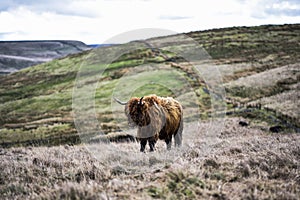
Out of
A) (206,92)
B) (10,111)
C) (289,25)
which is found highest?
(289,25)

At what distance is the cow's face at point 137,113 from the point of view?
967 cm

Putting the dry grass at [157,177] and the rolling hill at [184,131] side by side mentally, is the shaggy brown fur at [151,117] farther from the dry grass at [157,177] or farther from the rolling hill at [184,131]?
the dry grass at [157,177]

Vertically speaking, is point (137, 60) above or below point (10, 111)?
above

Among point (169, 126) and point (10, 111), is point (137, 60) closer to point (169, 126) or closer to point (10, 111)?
point (10, 111)

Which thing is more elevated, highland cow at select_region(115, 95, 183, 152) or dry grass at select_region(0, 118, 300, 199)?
highland cow at select_region(115, 95, 183, 152)

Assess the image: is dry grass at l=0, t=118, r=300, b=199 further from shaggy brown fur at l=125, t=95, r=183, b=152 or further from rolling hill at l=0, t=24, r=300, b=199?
shaggy brown fur at l=125, t=95, r=183, b=152

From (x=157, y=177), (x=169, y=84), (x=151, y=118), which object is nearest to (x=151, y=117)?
(x=151, y=118)

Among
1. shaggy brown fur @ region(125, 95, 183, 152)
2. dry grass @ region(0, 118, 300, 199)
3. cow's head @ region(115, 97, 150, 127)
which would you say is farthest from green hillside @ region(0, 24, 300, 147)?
dry grass @ region(0, 118, 300, 199)

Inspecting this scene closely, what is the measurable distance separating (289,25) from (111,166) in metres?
123

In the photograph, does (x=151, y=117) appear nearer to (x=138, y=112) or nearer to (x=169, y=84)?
(x=138, y=112)

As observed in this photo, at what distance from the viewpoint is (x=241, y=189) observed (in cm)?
601

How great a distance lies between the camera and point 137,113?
9.67 metres

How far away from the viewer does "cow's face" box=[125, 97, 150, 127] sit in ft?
31.7

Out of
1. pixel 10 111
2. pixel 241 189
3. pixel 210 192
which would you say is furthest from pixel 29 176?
pixel 10 111
